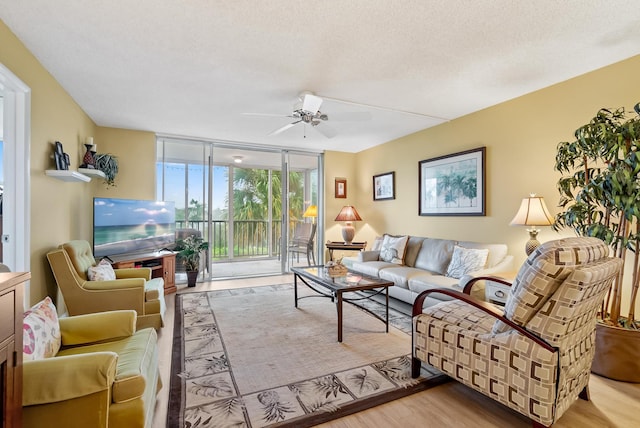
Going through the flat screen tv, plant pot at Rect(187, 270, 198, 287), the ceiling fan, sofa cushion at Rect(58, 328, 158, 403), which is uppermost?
the ceiling fan

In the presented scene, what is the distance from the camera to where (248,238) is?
21.0 feet

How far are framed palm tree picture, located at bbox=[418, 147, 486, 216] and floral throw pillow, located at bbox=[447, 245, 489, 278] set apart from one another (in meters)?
0.59

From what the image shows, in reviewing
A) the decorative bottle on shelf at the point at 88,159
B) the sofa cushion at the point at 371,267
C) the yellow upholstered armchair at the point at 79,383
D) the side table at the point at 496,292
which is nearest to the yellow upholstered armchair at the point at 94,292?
the yellow upholstered armchair at the point at 79,383

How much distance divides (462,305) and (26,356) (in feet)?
8.36

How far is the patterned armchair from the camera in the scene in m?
1.52

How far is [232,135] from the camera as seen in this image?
4.98 m

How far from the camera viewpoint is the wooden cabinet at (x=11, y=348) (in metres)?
1.00

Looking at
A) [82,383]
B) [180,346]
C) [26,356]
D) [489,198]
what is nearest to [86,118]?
[180,346]

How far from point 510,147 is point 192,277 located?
15.5ft

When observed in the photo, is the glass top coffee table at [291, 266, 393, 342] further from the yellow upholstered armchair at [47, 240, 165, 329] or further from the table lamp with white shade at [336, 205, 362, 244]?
the table lamp with white shade at [336, 205, 362, 244]

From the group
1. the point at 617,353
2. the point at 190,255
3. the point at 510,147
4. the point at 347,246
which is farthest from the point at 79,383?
the point at 347,246

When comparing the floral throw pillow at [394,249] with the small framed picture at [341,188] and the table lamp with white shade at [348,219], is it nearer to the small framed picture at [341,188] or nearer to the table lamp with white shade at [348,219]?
the table lamp with white shade at [348,219]

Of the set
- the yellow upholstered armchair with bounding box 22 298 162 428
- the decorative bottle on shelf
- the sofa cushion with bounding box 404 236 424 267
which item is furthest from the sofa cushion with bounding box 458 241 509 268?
the decorative bottle on shelf

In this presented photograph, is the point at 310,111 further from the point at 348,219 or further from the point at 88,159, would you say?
the point at 348,219
